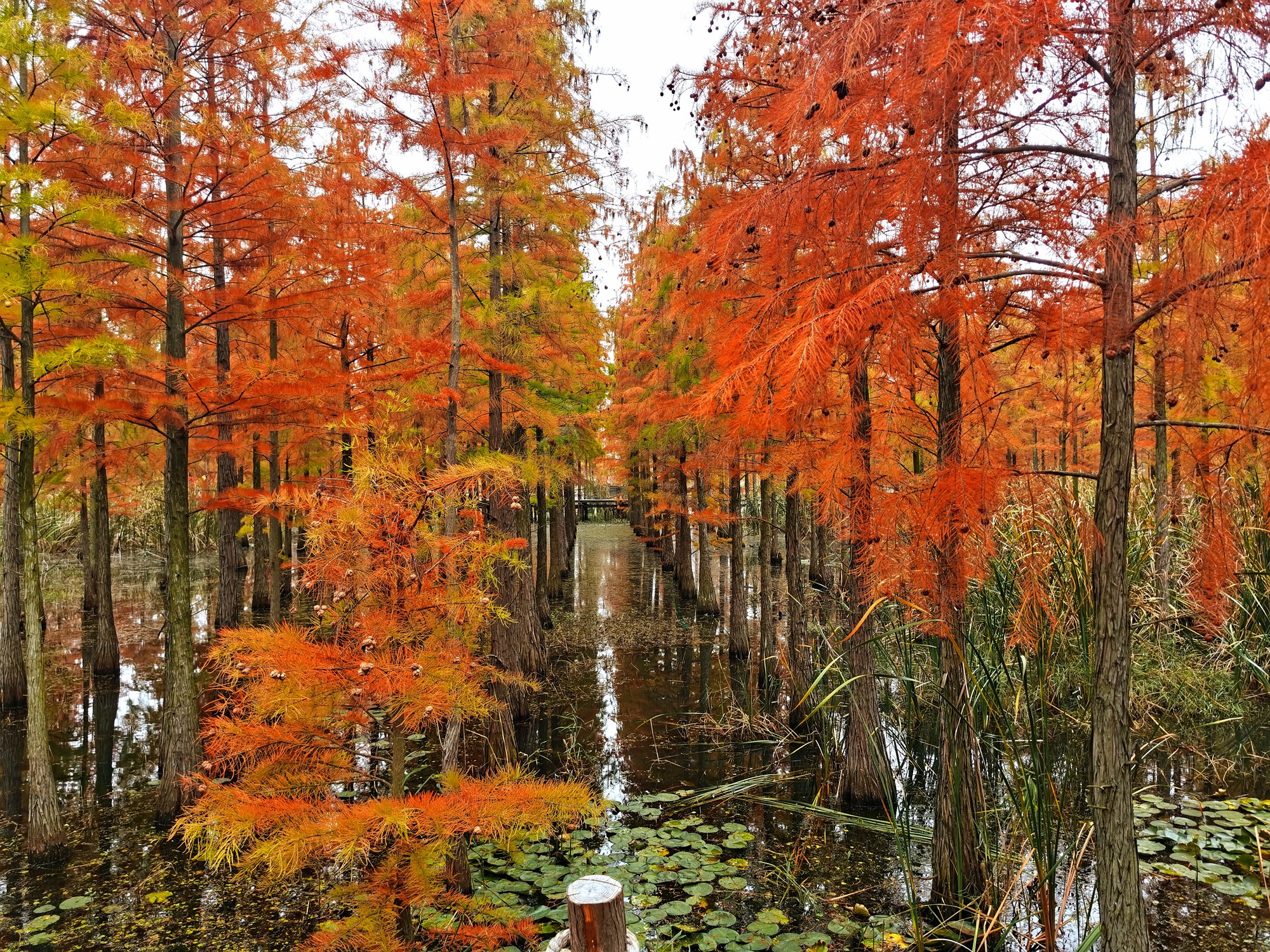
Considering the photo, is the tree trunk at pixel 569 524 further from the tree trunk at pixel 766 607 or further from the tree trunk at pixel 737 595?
the tree trunk at pixel 766 607

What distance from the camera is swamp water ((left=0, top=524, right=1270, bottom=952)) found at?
4.77 meters

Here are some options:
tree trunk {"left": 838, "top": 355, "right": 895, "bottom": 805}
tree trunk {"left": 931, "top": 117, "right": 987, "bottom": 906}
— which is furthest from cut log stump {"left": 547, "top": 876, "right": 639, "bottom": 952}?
tree trunk {"left": 838, "top": 355, "right": 895, "bottom": 805}

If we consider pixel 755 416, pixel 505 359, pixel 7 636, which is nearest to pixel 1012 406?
pixel 505 359

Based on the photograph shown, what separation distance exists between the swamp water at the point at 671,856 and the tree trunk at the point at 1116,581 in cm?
97

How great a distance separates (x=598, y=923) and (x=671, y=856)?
434 centimetres

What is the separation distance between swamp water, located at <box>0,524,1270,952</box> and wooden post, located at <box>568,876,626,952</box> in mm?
2404

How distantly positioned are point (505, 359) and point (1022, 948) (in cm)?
782

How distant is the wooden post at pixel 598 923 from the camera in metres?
2.01

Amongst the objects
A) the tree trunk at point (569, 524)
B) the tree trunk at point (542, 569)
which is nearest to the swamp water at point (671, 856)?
the tree trunk at point (542, 569)

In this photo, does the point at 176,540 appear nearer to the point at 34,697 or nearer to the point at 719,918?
the point at 34,697

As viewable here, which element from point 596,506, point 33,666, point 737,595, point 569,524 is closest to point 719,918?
point 33,666

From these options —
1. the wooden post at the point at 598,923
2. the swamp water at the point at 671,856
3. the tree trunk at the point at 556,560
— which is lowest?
the swamp water at the point at 671,856

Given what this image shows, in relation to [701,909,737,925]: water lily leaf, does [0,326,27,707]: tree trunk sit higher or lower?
higher

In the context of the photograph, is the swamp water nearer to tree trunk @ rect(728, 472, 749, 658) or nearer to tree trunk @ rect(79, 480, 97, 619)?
tree trunk @ rect(728, 472, 749, 658)
